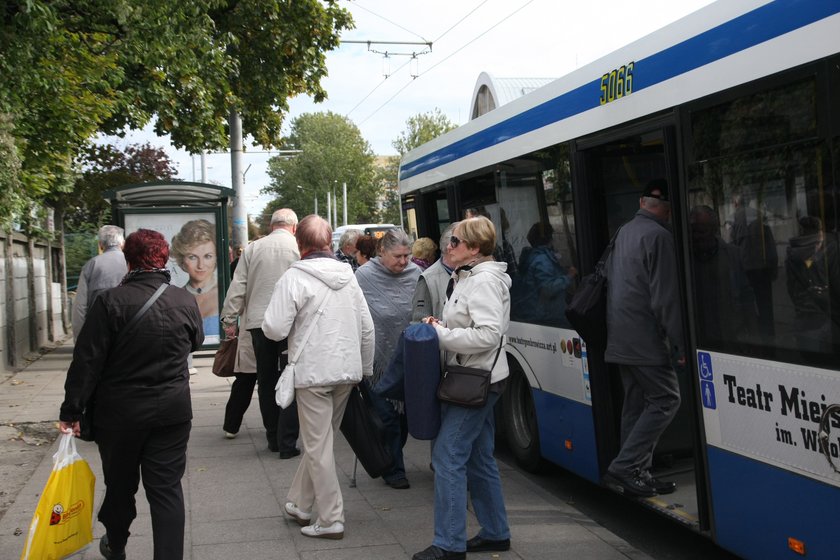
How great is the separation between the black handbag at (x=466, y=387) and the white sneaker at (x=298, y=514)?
1.43 m

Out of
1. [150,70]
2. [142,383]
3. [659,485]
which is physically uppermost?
[150,70]

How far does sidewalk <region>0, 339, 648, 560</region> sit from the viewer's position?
5414 millimetres

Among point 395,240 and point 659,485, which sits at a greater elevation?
point 395,240

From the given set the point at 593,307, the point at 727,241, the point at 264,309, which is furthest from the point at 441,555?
the point at 264,309

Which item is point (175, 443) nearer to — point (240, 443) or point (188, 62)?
point (240, 443)

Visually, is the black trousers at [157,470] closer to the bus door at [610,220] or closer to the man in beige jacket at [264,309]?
the bus door at [610,220]

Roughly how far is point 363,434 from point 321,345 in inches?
26.3

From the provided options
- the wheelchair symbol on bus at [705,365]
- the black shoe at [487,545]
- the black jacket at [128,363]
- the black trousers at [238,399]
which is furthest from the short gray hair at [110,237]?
the wheelchair symbol on bus at [705,365]

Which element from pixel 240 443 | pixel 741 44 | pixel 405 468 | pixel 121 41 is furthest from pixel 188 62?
pixel 741 44

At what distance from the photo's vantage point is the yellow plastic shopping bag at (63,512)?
14.9ft

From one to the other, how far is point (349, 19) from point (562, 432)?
15830 mm

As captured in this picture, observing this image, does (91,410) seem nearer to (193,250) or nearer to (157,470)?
(157,470)

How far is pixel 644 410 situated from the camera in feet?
17.7

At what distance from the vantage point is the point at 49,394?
12.1 m
